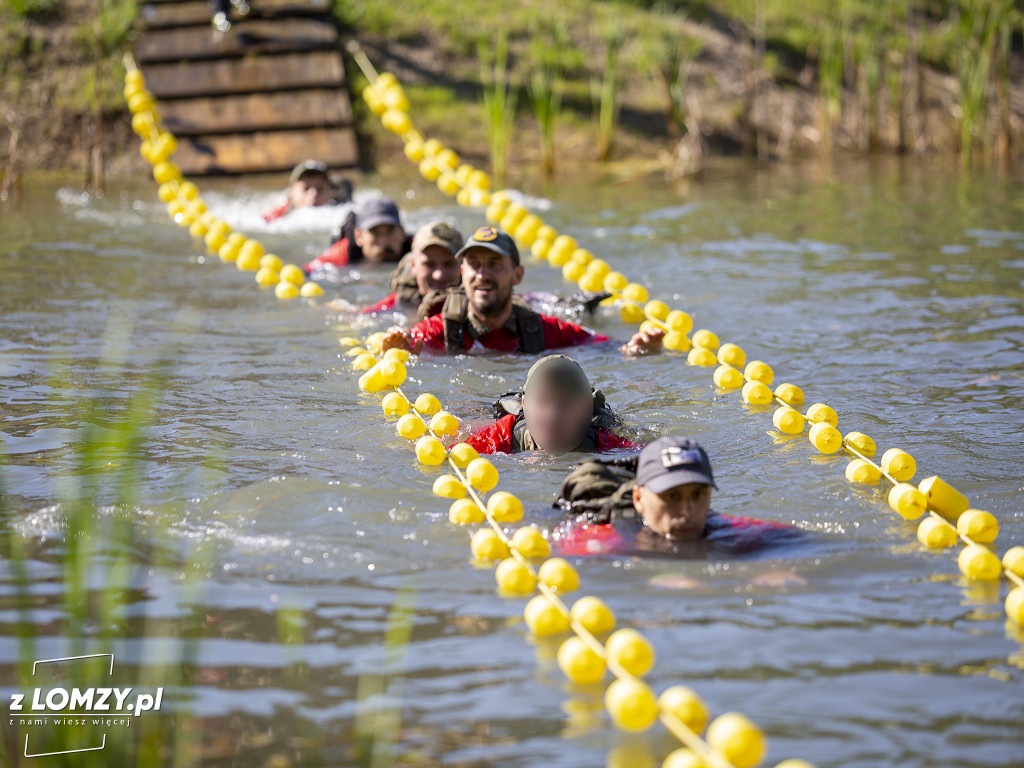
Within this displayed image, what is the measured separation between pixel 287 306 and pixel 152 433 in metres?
3.91

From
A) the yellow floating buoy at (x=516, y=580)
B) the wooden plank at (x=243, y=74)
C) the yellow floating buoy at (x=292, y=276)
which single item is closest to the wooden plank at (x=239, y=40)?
the wooden plank at (x=243, y=74)

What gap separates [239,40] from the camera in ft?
59.3

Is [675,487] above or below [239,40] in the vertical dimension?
below

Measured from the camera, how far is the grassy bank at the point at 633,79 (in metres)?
17.2

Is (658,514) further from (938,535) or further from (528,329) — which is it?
(528,329)

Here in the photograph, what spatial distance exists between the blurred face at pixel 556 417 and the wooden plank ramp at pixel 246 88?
12.1 m

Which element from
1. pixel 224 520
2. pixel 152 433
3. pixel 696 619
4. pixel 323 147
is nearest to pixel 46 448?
pixel 152 433

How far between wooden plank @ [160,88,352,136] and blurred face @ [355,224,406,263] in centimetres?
679

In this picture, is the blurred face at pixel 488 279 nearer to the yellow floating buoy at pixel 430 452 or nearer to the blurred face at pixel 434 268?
the blurred face at pixel 434 268

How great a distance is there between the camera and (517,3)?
69.2 ft

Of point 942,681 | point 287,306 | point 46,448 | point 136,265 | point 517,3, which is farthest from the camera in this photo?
point 517,3

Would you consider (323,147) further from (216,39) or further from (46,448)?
(46,448)

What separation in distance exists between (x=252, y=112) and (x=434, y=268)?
9353mm

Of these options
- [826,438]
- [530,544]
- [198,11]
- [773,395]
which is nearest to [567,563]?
[530,544]
